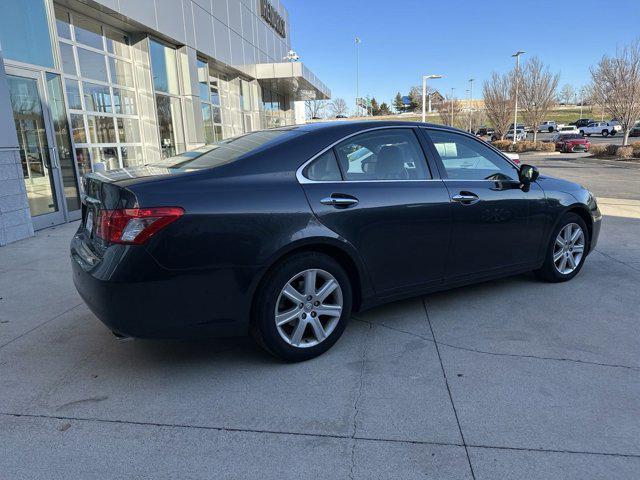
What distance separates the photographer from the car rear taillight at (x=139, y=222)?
279 cm

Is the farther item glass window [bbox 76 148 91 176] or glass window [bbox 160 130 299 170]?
glass window [bbox 76 148 91 176]

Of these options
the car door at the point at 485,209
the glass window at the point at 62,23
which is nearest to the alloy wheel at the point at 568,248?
the car door at the point at 485,209

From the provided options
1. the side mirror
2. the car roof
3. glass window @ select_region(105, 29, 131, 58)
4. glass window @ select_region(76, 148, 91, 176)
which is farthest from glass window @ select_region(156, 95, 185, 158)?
the side mirror

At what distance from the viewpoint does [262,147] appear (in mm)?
3402

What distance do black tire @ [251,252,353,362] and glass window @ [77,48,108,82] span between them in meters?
8.80

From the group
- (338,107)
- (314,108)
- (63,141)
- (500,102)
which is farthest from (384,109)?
(63,141)

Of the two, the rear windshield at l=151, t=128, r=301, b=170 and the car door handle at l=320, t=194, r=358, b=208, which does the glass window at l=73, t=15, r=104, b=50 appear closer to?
the rear windshield at l=151, t=128, r=301, b=170

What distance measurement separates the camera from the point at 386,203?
3.63m

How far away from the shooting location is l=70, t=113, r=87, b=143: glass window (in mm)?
9398

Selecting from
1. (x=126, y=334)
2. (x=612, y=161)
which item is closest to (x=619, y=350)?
(x=126, y=334)

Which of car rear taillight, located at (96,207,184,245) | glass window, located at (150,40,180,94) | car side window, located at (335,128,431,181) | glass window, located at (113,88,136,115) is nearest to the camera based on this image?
car rear taillight, located at (96,207,184,245)

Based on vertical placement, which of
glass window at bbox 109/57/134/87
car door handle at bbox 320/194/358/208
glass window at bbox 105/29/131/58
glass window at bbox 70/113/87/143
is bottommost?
car door handle at bbox 320/194/358/208

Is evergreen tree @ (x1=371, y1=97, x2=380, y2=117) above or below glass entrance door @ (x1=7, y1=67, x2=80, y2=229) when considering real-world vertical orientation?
above

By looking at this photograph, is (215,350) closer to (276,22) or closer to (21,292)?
(21,292)
